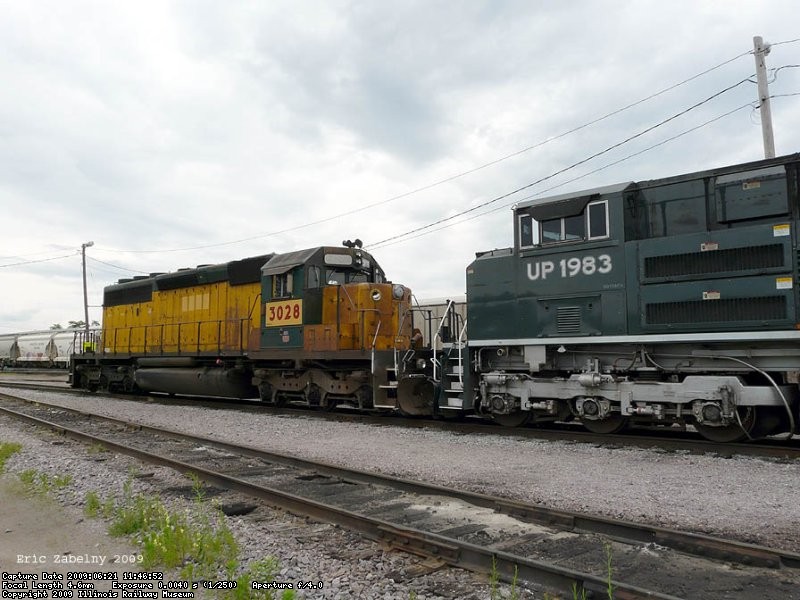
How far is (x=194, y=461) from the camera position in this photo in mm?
7504

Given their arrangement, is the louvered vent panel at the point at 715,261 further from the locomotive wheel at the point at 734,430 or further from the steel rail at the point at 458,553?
the steel rail at the point at 458,553

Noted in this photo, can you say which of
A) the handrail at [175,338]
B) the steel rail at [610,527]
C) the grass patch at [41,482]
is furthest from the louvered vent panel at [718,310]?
the handrail at [175,338]

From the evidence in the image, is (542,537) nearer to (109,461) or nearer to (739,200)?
(739,200)

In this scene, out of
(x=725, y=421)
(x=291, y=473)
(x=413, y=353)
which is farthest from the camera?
(x=413, y=353)

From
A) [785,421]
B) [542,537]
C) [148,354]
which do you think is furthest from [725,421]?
[148,354]

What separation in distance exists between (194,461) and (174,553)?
12.8 feet

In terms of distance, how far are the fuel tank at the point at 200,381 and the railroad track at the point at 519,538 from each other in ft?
27.0

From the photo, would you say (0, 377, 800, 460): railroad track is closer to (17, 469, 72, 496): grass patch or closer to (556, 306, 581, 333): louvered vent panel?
(556, 306, 581, 333): louvered vent panel

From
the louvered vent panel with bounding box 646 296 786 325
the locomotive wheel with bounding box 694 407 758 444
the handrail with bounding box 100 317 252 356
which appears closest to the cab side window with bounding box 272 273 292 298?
the handrail with bounding box 100 317 252 356

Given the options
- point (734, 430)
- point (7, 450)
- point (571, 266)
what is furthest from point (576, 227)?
point (7, 450)

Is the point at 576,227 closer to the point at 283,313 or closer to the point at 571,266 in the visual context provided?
the point at 571,266

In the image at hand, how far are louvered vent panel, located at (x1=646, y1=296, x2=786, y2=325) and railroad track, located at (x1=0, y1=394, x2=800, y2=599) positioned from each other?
13.8ft

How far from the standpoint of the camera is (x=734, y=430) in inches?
294

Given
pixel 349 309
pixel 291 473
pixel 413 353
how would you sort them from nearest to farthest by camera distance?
1. pixel 291 473
2. pixel 413 353
3. pixel 349 309
